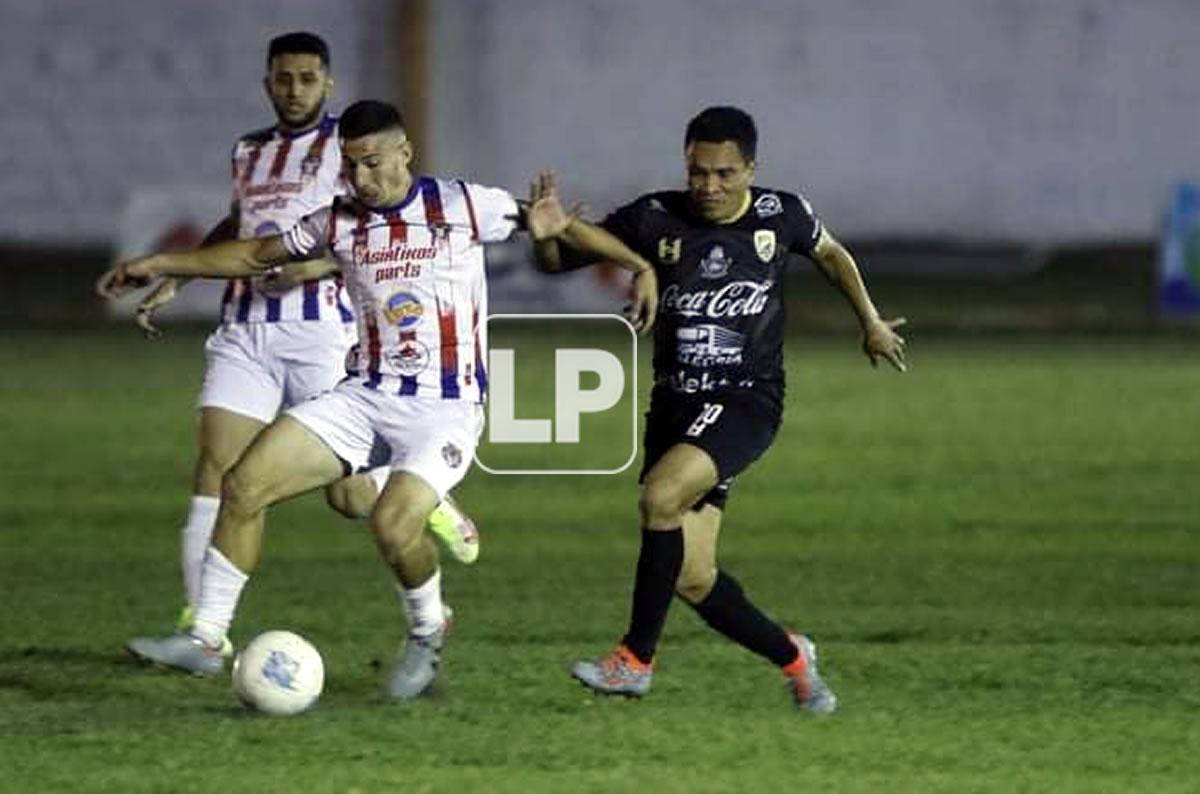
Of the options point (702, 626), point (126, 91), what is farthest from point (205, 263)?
point (126, 91)

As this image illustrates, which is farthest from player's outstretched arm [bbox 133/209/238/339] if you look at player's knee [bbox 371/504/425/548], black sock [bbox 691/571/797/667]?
black sock [bbox 691/571/797/667]

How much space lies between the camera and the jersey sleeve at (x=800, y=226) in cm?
915

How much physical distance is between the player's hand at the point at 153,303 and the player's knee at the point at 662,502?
6.65ft

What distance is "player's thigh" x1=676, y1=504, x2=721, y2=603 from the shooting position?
8.98m

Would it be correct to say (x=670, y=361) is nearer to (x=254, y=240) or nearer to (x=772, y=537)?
(x=254, y=240)

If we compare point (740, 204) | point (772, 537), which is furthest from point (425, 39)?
point (740, 204)

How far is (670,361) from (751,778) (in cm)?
167

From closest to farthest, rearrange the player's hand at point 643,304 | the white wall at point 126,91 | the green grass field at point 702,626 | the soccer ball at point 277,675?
the green grass field at point 702,626
the player's hand at point 643,304
the soccer ball at point 277,675
the white wall at point 126,91

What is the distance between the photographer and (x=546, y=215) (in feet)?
29.2

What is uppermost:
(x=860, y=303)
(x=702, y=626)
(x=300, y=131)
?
(x=300, y=131)

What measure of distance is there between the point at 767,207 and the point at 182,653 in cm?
234

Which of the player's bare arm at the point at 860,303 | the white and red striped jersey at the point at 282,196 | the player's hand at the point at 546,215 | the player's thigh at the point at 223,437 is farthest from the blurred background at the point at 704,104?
the player's hand at the point at 546,215

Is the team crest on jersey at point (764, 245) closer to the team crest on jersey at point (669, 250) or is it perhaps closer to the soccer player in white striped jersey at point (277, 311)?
the team crest on jersey at point (669, 250)

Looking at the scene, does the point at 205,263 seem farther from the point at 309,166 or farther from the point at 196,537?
the point at 196,537
